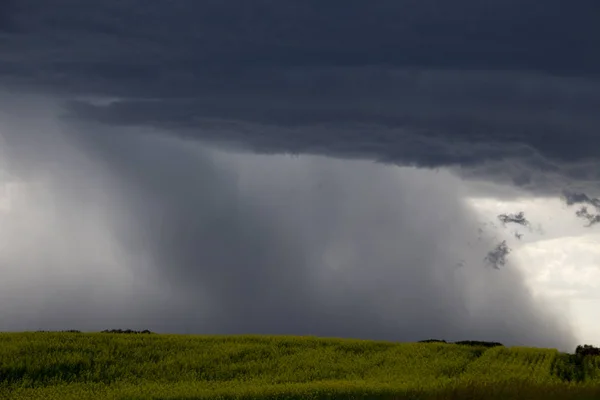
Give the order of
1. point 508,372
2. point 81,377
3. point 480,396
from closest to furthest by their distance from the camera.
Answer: point 480,396, point 81,377, point 508,372

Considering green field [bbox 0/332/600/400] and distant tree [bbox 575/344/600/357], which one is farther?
distant tree [bbox 575/344/600/357]

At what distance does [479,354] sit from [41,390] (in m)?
32.6

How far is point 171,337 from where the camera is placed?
61.1 meters

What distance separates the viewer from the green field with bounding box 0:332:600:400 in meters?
40.8

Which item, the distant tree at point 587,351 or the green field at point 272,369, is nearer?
the green field at point 272,369

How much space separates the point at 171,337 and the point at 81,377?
44.9 ft

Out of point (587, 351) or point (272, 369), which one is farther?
point (587, 351)

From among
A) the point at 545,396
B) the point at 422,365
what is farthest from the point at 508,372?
the point at 545,396

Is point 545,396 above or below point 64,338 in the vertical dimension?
below

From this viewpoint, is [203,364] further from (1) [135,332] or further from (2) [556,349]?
(2) [556,349]

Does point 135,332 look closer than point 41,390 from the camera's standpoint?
No

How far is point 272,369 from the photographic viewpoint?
51938 mm

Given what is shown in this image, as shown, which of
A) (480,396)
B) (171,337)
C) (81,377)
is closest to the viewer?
(480,396)

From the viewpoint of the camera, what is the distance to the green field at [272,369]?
4078 centimetres
